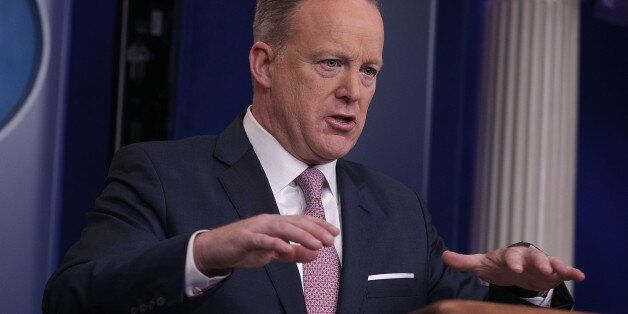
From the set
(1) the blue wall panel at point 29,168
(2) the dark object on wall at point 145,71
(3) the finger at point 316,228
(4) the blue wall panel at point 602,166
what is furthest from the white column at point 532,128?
(3) the finger at point 316,228

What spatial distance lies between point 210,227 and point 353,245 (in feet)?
0.84

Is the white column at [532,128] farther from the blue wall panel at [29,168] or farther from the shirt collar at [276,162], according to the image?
the blue wall panel at [29,168]

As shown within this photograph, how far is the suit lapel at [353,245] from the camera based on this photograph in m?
1.68

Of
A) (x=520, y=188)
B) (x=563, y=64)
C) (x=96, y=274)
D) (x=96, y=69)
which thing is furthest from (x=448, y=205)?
(x=96, y=274)

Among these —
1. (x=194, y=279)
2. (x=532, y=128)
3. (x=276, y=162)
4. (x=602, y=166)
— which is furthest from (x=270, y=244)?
(x=602, y=166)

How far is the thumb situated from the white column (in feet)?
5.40

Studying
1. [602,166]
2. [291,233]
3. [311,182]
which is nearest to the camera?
[291,233]

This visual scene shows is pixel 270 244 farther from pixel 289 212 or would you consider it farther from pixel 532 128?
pixel 532 128

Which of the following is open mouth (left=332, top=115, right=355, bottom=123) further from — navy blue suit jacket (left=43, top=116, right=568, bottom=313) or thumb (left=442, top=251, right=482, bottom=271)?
thumb (left=442, top=251, right=482, bottom=271)

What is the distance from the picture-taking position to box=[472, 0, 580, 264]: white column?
10.3ft

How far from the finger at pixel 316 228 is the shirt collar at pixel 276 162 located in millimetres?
499

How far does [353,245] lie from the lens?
1.72 meters

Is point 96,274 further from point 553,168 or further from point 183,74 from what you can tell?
point 553,168

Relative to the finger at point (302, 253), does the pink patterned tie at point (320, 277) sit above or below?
below
